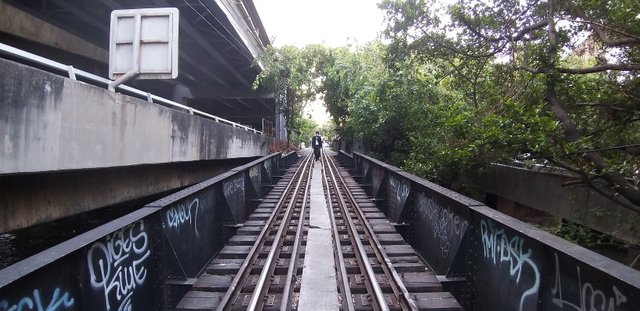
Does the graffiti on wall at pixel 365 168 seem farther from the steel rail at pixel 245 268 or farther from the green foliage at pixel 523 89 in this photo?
the steel rail at pixel 245 268

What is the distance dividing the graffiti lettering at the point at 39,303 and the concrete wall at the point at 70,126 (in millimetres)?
3194

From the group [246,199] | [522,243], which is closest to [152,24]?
[246,199]

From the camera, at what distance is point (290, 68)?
2991 cm

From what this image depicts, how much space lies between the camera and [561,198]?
→ 9.50 metres

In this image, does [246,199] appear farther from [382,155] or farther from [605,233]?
[382,155]

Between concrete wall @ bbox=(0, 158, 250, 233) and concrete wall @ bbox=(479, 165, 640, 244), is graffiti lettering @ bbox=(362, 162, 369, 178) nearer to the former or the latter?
concrete wall @ bbox=(479, 165, 640, 244)

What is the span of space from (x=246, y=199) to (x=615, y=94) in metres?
8.14

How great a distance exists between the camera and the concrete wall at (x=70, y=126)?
5.20 meters

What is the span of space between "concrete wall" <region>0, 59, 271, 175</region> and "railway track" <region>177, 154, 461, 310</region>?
8.77ft

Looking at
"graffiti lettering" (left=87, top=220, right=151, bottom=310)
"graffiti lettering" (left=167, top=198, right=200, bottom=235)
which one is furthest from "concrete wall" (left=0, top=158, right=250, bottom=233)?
"graffiti lettering" (left=87, top=220, right=151, bottom=310)

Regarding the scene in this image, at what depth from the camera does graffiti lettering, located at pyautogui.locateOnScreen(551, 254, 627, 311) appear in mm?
2414

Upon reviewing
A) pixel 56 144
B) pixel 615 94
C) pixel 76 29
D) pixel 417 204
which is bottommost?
pixel 417 204

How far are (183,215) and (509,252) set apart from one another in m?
3.84

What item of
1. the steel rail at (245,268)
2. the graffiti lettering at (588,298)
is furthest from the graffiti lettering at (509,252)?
the steel rail at (245,268)
